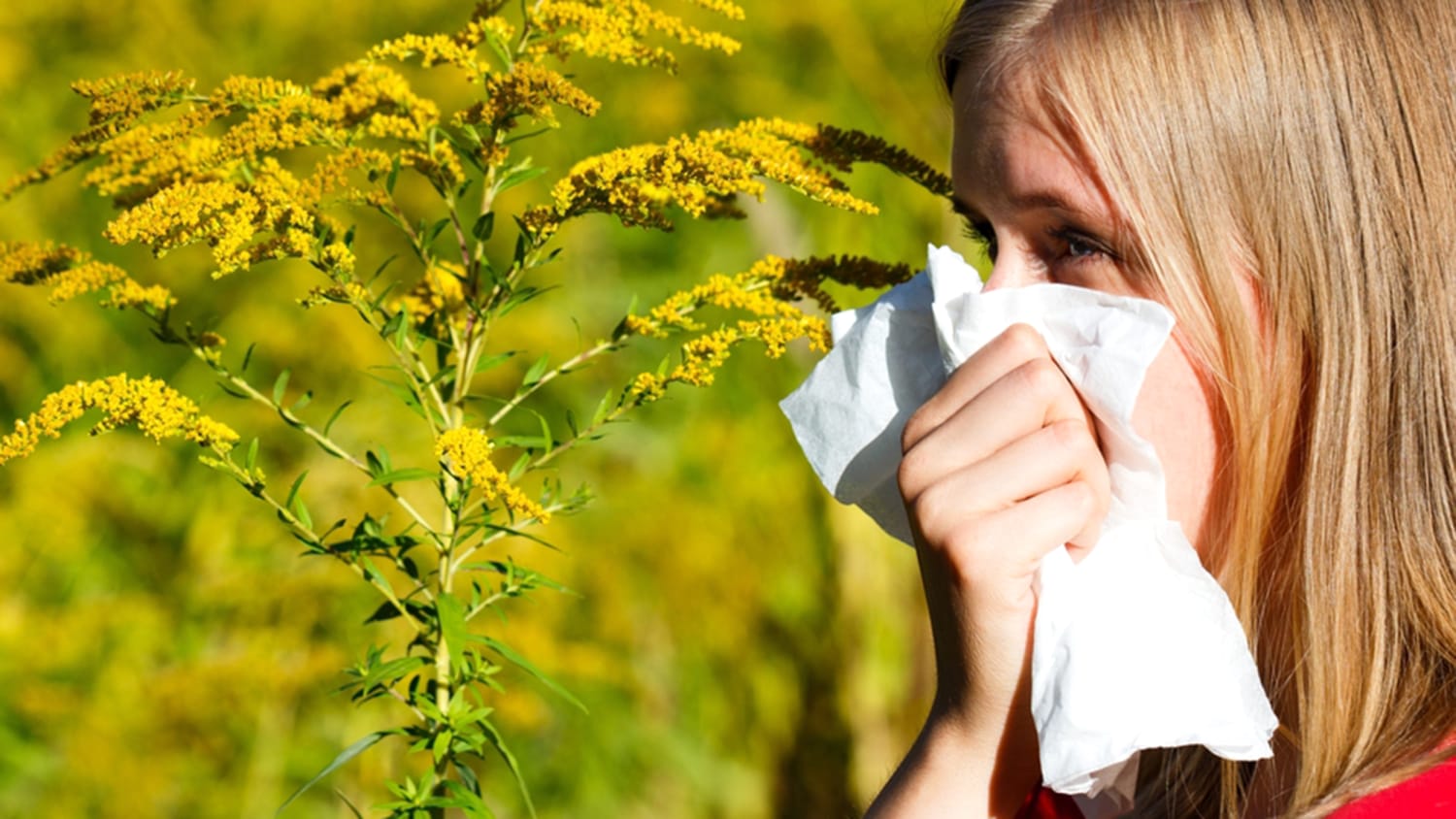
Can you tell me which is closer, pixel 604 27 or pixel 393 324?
pixel 393 324

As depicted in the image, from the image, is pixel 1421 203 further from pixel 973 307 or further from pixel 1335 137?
pixel 973 307

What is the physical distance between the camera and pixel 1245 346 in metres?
1.06

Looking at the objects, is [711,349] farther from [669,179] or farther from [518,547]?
[518,547]

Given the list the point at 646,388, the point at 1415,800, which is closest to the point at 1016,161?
the point at 646,388

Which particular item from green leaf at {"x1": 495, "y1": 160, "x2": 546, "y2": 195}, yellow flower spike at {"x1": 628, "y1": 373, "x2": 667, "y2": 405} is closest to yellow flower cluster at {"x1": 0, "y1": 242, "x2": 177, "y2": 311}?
green leaf at {"x1": 495, "y1": 160, "x2": 546, "y2": 195}

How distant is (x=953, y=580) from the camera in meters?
1.08

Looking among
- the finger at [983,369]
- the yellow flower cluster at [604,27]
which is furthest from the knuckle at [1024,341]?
the yellow flower cluster at [604,27]

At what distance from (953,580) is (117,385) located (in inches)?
25.6

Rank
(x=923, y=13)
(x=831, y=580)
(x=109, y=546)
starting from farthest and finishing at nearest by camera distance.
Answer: (x=923, y=13) < (x=831, y=580) < (x=109, y=546)

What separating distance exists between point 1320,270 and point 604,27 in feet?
2.00

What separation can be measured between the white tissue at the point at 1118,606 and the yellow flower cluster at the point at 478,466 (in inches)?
15.8

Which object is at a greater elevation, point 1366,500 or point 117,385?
point 117,385

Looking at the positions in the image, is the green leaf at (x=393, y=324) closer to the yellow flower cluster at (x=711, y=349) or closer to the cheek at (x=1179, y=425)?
the yellow flower cluster at (x=711, y=349)

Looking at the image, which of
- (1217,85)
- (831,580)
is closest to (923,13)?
(831,580)
